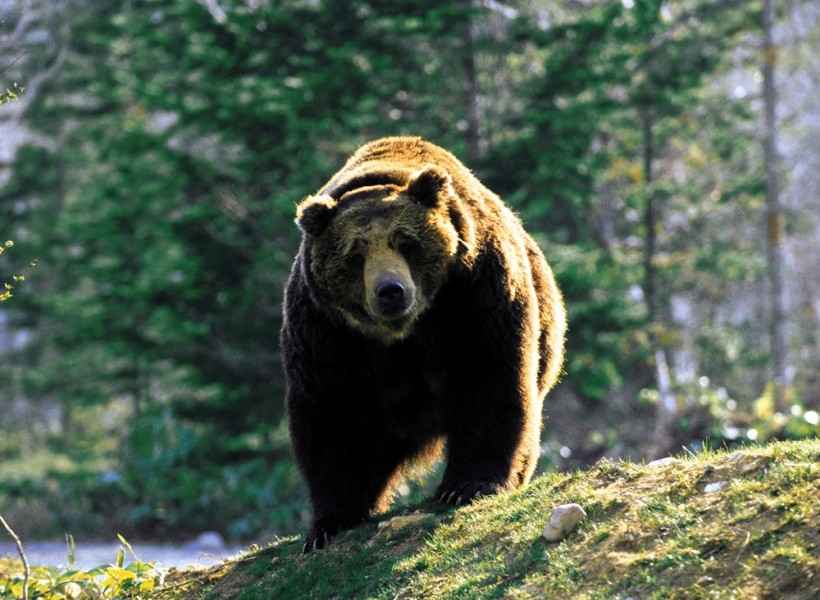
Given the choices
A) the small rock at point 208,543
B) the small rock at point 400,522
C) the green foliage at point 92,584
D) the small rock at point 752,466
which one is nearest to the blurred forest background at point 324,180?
the small rock at point 208,543

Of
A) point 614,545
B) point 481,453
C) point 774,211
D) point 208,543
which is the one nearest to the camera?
point 614,545

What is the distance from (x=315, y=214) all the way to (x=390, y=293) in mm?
754

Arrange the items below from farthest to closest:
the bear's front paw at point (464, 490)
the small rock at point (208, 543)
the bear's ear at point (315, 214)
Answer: the small rock at point (208, 543), the bear's ear at point (315, 214), the bear's front paw at point (464, 490)

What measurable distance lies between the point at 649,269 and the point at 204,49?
29.5 feet

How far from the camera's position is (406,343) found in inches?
206

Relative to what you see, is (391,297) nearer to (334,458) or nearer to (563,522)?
(334,458)

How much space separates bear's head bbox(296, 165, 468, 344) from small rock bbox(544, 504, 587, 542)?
1.53 metres

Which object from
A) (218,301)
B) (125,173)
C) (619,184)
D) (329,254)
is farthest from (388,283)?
(619,184)

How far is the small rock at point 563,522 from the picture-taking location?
3.83 meters

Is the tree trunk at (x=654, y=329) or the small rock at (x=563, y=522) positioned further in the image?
the tree trunk at (x=654, y=329)

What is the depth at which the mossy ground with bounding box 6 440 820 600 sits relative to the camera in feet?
10.5

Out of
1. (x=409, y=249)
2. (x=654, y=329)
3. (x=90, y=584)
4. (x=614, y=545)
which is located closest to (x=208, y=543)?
(x=654, y=329)

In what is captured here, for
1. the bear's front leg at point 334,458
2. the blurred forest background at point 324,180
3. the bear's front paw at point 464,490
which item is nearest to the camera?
the bear's front paw at point 464,490

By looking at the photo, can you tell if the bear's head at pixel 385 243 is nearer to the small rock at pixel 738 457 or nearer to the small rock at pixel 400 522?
the small rock at pixel 400 522
